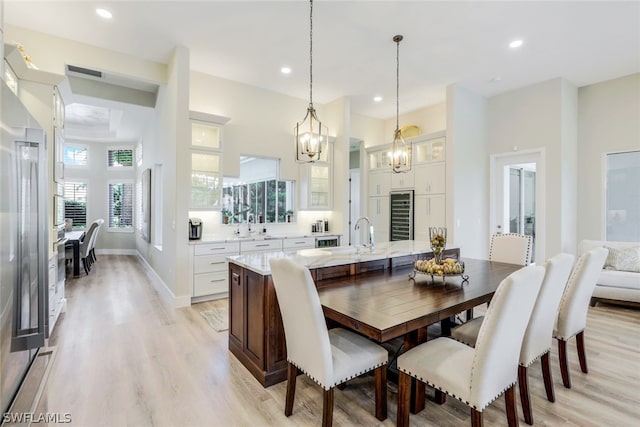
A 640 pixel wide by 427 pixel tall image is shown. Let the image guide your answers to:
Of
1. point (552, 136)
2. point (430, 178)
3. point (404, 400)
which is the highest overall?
point (552, 136)

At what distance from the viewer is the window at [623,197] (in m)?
4.91

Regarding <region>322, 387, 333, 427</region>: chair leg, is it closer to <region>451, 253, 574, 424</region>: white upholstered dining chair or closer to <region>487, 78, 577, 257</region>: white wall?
<region>451, 253, 574, 424</region>: white upholstered dining chair

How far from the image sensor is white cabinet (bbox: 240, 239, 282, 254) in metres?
4.72

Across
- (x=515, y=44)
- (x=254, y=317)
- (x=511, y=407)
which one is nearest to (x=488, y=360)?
(x=511, y=407)

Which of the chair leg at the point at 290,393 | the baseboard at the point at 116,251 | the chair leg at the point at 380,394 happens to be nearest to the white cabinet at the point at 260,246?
the chair leg at the point at 290,393

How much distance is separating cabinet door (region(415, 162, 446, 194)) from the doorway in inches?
45.4

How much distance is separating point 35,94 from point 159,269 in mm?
3004

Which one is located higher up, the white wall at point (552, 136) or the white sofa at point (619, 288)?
the white wall at point (552, 136)

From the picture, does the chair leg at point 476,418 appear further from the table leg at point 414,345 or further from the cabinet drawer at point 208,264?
the cabinet drawer at point 208,264

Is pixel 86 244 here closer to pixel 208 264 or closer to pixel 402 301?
pixel 208 264

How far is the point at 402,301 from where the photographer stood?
77.9 inches

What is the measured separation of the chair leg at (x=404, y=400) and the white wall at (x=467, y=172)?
3.74 metres

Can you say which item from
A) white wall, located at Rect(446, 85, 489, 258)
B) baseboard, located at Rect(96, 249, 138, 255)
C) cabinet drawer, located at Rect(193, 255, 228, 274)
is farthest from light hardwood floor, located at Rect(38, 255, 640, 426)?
baseboard, located at Rect(96, 249, 138, 255)

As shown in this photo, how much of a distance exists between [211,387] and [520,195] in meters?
5.76
